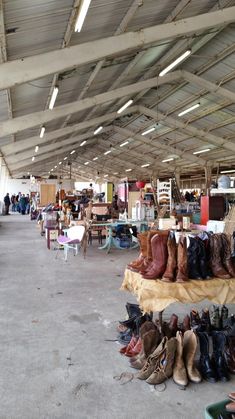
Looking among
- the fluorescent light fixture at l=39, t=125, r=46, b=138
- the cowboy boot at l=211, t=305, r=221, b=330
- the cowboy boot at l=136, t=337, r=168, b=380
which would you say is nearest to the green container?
the cowboy boot at l=136, t=337, r=168, b=380

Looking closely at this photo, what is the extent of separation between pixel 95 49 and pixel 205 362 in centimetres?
590

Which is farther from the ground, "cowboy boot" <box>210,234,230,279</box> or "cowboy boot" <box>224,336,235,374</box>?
"cowboy boot" <box>210,234,230,279</box>

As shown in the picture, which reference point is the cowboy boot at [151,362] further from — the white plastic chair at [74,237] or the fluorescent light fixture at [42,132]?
the fluorescent light fixture at [42,132]

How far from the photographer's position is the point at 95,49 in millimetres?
6539

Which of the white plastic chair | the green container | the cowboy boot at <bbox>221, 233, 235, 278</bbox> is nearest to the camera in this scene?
the green container

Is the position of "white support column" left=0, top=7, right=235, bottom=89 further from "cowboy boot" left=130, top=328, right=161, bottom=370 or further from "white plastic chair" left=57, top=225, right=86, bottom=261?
"cowboy boot" left=130, top=328, right=161, bottom=370

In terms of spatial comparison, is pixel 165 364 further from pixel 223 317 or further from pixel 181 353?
pixel 223 317

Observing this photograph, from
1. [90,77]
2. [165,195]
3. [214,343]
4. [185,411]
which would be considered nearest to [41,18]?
[90,77]

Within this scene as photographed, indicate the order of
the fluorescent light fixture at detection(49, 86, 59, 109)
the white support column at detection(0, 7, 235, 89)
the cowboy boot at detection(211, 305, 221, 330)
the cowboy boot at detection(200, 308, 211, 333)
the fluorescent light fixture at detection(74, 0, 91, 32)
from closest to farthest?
the cowboy boot at detection(200, 308, 211, 333)
the cowboy boot at detection(211, 305, 221, 330)
the fluorescent light fixture at detection(74, 0, 91, 32)
the white support column at detection(0, 7, 235, 89)
the fluorescent light fixture at detection(49, 86, 59, 109)

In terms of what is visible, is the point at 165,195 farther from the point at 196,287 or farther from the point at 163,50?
the point at 196,287

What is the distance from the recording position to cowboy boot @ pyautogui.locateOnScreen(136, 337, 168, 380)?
2566 millimetres

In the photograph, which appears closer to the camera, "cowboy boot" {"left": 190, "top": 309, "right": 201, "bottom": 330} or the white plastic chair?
"cowboy boot" {"left": 190, "top": 309, "right": 201, "bottom": 330}

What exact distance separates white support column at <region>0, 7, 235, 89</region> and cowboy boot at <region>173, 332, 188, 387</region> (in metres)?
5.54

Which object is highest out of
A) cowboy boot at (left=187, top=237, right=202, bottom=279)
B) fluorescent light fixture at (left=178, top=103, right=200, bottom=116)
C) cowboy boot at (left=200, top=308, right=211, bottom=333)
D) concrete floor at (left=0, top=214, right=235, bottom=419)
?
fluorescent light fixture at (left=178, top=103, right=200, bottom=116)
